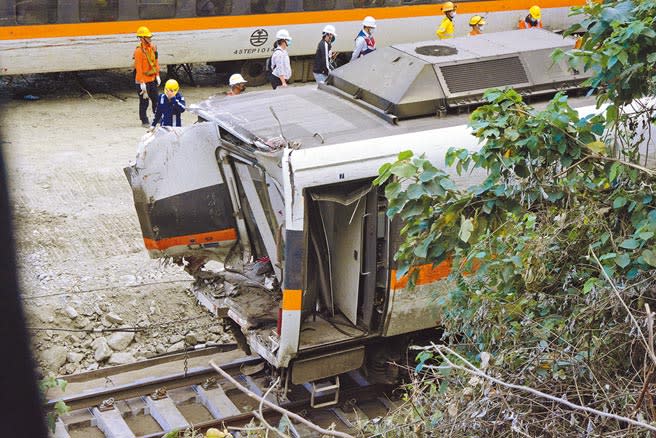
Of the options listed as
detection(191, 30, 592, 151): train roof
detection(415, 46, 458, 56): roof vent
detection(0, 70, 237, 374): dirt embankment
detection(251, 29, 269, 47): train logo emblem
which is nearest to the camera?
detection(191, 30, 592, 151): train roof

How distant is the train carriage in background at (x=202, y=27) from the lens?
53.6 ft

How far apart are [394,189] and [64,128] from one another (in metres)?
11.3

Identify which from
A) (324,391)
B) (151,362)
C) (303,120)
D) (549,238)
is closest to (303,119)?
(303,120)

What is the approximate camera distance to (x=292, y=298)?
729cm

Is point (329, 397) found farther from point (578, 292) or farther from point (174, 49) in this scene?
point (174, 49)

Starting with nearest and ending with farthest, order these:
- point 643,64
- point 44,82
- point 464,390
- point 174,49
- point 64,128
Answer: point 464,390 < point 643,64 < point 64,128 < point 174,49 < point 44,82

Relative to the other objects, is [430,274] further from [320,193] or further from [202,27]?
[202,27]

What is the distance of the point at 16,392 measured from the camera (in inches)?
51.7

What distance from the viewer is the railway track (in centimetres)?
806

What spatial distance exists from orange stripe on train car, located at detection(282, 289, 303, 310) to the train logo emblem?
11.6m

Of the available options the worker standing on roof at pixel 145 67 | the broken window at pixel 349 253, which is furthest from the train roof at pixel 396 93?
the worker standing on roof at pixel 145 67

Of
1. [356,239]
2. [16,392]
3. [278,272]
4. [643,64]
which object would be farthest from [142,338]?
[16,392]

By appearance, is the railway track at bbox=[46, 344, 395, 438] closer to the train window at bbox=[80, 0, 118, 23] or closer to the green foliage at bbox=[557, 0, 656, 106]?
the green foliage at bbox=[557, 0, 656, 106]

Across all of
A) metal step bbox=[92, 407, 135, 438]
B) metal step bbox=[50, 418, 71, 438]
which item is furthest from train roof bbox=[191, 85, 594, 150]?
metal step bbox=[50, 418, 71, 438]
